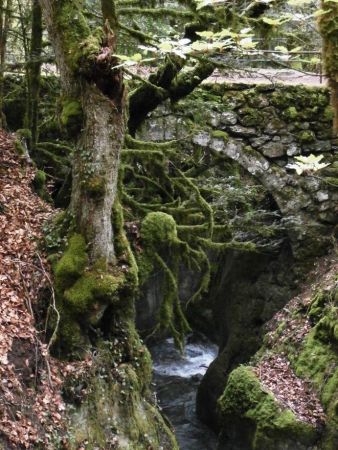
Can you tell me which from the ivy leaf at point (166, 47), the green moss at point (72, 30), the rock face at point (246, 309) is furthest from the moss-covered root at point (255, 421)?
the ivy leaf at point (166, 47)

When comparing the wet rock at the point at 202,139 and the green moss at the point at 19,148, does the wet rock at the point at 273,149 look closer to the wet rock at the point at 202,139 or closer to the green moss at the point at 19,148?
the wet rock at the point at 202,139

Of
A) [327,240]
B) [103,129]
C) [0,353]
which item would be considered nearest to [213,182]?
[327,240]

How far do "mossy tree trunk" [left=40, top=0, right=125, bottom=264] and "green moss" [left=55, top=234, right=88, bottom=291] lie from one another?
8 centimetres

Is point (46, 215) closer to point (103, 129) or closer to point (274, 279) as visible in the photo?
point (103, 129)

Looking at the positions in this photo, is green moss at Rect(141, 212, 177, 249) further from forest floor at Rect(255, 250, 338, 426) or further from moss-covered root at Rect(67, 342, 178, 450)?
forest floor at Rect(255, 250, 338, 426)

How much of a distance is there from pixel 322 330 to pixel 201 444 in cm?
324

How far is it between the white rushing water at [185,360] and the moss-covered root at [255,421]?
4233 millimetres

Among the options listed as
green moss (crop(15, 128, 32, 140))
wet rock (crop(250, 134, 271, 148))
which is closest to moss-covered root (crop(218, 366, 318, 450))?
wet rock (crop(250, 134, 271, 148))

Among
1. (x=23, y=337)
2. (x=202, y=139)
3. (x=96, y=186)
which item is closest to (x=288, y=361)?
(x=202, y=139)

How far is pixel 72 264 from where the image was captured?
4988 millimetres

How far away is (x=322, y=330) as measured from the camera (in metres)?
7.75

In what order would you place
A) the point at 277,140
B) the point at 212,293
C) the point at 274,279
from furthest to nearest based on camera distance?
→ the point at 212,293
the point at 274,279
the point at 277,140

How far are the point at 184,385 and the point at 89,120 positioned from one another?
317 inches

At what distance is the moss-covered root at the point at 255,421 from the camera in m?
6.56
